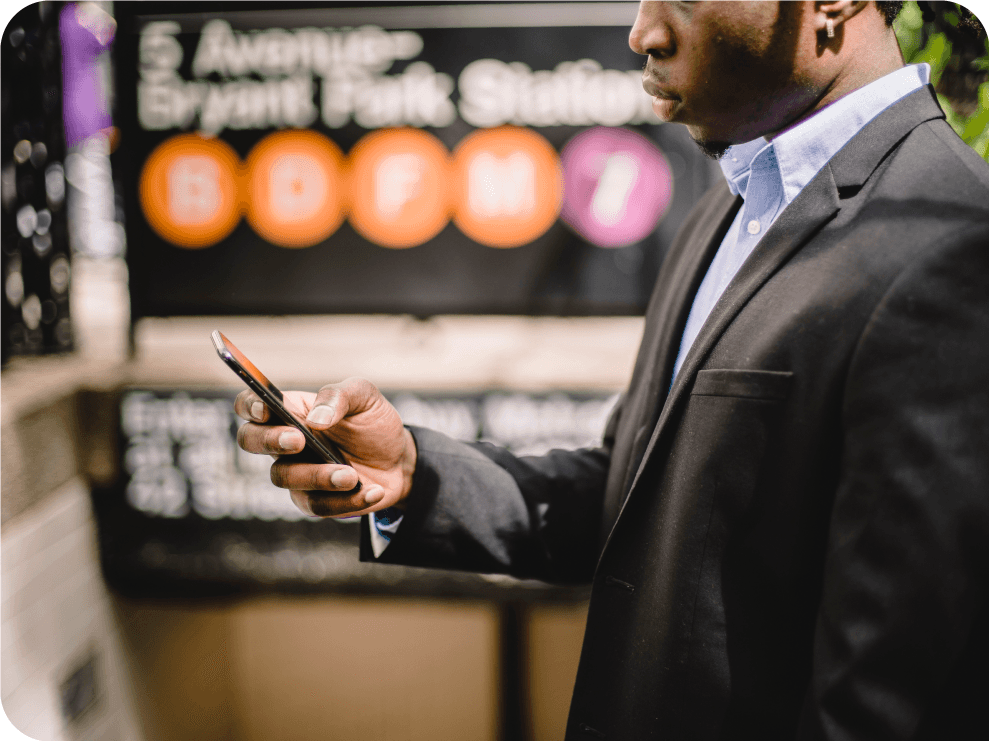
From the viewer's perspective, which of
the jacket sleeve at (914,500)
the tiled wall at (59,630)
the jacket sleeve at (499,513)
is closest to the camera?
the jacket sleeve at (914,500)

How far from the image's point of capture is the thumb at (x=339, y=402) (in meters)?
0.77

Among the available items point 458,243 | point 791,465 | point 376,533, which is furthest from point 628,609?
point 458,243

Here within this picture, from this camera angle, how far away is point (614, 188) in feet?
5.60

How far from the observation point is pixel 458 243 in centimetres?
176

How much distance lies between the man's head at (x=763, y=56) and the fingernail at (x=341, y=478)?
671mm

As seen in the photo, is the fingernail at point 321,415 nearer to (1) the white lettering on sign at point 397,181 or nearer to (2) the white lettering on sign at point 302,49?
(1) the white lettering on sign at point 397,181

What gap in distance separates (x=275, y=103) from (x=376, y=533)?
131 centimetres

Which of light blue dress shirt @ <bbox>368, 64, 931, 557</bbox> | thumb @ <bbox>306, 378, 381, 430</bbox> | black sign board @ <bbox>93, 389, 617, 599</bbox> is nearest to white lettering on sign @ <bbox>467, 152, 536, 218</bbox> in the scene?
→ black sign board @ <bbox>93, 389, 617, 599</bbox>

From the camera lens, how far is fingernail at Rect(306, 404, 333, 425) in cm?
77

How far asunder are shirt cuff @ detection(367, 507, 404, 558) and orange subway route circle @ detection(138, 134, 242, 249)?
3.77ft

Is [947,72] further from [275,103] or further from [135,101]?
[135,101]

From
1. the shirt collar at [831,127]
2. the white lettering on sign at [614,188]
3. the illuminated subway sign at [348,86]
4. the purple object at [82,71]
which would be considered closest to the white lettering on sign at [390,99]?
the illuminated subway sign at [348,86]

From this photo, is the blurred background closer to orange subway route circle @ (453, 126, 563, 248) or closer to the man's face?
orange subway route circle @ (453, 126, 563, 248)

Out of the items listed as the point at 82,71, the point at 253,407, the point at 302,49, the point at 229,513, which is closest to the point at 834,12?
the point at 253,407
